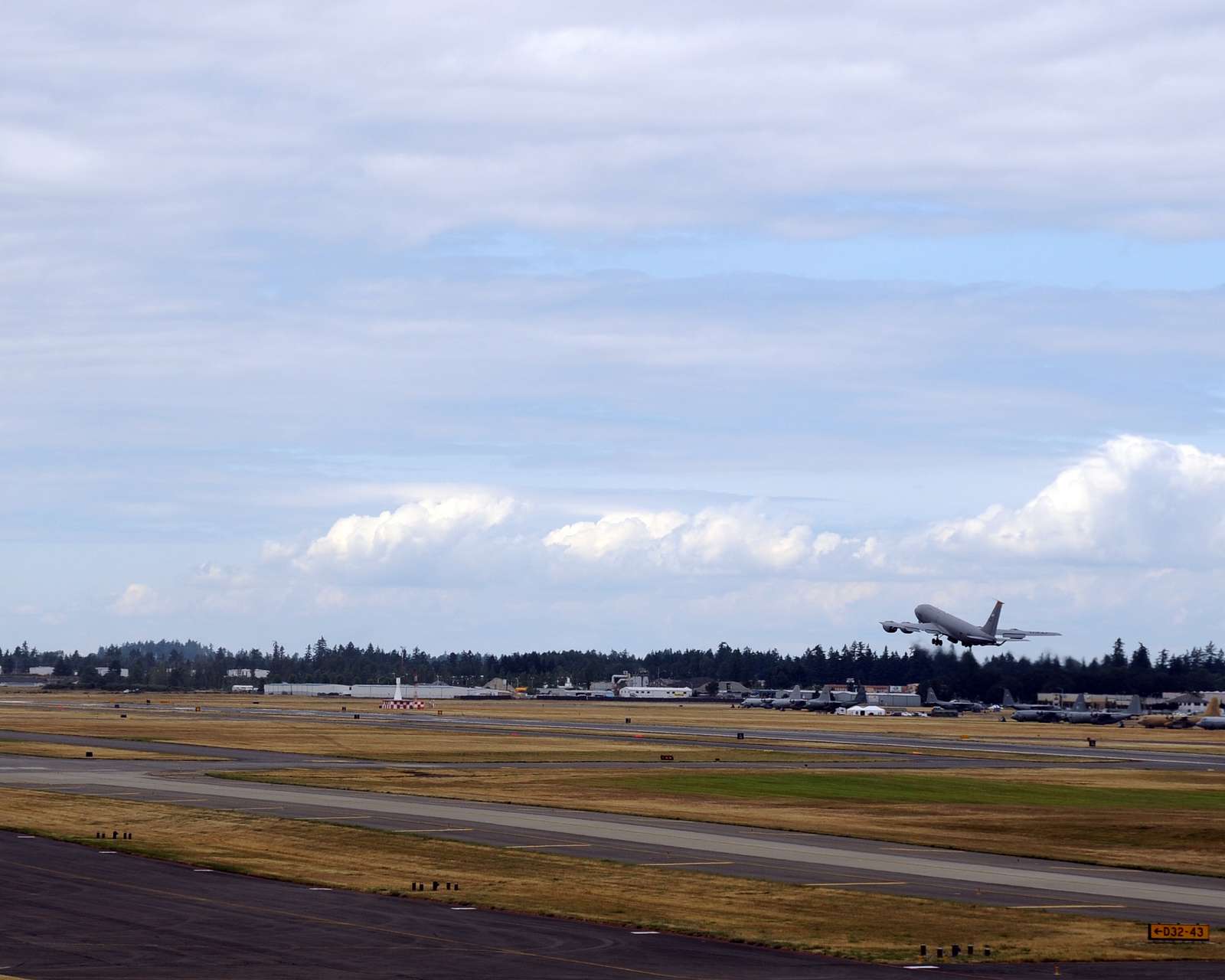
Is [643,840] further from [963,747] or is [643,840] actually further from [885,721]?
[885,721]

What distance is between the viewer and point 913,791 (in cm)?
6506

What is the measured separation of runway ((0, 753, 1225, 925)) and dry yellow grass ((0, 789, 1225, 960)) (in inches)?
63.5

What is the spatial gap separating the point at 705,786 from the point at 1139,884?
28502 millimetres

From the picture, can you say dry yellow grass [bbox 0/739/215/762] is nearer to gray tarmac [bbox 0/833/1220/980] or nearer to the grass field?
the grass field

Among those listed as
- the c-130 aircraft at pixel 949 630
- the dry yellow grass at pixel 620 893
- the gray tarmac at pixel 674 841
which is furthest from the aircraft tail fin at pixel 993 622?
the dry yellow grass at pixel 620 893

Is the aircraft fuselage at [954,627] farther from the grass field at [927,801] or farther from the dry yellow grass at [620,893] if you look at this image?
the dry yellow grass at [620,893]

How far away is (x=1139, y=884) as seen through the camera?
37531 mm

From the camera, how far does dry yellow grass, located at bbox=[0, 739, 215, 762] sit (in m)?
77.1

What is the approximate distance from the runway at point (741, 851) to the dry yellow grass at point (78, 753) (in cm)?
1694

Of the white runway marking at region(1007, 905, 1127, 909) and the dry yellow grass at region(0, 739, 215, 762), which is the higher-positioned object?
the white runway marking at region(1007, 905, 1127, 909)

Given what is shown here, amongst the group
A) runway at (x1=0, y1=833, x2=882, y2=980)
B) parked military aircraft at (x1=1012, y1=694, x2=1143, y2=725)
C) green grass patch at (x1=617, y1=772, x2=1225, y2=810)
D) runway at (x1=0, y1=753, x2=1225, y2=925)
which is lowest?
parked military aircraft at (x1=1012, y1=694, x2=1143, y2=725)

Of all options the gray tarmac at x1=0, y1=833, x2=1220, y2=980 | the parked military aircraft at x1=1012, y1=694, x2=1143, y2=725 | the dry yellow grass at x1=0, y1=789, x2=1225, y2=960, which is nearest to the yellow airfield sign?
the dry yellow grass at x1=0, y1=789, x2=1225, y2=960

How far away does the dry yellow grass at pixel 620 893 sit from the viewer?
93.8 feet

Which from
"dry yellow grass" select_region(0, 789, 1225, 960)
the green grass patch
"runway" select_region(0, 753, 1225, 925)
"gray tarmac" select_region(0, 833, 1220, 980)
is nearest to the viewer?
"gray tarmac" select_region(0, 833, 1220, 980)
